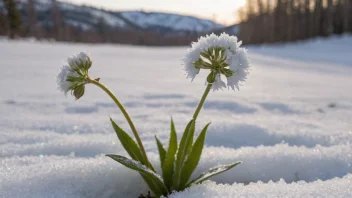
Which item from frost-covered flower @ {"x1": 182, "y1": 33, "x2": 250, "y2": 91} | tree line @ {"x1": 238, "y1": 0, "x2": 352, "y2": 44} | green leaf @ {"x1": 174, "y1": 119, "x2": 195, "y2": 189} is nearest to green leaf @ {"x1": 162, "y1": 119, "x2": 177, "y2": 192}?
green leaf @ {"x1": 174, "y1": 119, "x2": 195, "y2": 189}

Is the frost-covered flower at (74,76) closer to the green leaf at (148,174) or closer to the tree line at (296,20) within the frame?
the green leaf at (148,174)

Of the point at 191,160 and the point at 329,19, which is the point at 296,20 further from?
the point at 191,160

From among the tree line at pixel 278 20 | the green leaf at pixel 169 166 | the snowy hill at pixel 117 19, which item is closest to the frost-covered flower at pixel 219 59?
the green leaf at pixel 169 166

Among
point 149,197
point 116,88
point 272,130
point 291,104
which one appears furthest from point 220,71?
point 116,88

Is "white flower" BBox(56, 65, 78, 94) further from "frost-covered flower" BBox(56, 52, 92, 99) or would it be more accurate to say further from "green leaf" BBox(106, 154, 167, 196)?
"green leaf" BBox(106, 154, 167, 196)

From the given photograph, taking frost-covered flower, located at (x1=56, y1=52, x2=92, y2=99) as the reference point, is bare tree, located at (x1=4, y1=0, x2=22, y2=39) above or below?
above

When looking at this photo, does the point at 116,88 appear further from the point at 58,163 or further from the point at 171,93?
the point at 58,163
